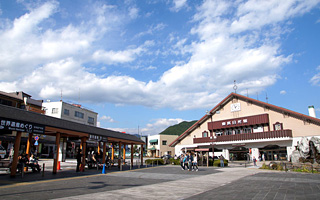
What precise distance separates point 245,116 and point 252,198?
1390 inches

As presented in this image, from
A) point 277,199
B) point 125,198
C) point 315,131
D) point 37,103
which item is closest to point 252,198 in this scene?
point 277,199

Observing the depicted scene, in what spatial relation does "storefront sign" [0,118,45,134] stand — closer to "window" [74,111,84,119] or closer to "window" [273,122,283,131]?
"window" [273,122,283,131]

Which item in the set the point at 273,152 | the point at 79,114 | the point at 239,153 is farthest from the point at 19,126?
the point at 79,114

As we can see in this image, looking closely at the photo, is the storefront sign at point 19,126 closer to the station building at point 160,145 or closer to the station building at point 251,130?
the station building at point 251,130

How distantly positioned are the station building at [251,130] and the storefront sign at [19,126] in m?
22.2

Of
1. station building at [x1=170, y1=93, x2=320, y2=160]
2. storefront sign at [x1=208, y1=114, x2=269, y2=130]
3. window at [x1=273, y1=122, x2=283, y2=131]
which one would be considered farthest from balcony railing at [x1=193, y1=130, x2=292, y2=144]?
storefront sign at [x1=208, y1=114, x2=269, y2=130]

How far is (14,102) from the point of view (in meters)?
48.9

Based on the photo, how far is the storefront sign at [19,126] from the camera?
11.6 meters

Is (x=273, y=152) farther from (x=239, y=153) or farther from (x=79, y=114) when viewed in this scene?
(x=79, y=114)

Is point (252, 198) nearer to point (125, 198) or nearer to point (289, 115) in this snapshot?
point (125, 198)

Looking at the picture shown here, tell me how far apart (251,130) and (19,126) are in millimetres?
37113

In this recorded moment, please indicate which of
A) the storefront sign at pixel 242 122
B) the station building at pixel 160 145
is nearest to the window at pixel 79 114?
the station building at pixel 160 145

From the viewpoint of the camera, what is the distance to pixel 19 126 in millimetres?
12406

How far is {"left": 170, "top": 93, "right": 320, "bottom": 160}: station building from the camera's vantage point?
34688mm
